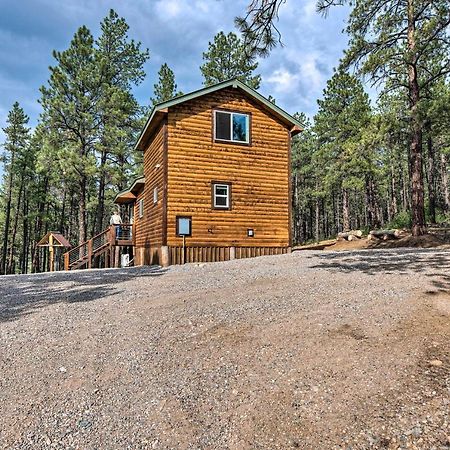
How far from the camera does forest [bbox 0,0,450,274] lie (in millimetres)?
11164

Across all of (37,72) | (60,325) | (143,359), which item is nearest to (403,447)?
(143,359)

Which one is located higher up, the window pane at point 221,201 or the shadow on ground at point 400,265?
the window pane at point 221,201

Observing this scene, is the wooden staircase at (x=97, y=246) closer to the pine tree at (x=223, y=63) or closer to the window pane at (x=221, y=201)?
the window pane at (x=221, y=201)

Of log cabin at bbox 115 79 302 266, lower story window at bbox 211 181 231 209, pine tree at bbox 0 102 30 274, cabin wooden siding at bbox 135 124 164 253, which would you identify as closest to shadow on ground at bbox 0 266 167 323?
log cabin at bbox 115 79 302 266

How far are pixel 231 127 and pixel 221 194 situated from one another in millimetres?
3002

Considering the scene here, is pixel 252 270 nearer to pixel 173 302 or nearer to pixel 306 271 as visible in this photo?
pixel 306 271

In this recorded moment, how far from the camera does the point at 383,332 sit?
14.5 feet

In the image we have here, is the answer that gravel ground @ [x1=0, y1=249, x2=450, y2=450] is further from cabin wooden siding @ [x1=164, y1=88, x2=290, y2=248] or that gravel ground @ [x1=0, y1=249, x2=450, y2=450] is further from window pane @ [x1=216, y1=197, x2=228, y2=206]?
window pane @ [x1=216, y1=197, x2=228, y2=206]

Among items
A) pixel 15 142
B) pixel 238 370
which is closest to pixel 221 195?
pixel 238 370

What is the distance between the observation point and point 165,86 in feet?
101

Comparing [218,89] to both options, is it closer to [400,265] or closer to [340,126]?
[400,265]

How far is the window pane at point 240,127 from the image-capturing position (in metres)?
15.1

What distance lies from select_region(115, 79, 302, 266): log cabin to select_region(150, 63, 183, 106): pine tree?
53.2 feet

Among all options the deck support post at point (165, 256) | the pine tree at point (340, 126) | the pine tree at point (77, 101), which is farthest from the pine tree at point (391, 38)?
the pine tree at point (77, 101)
